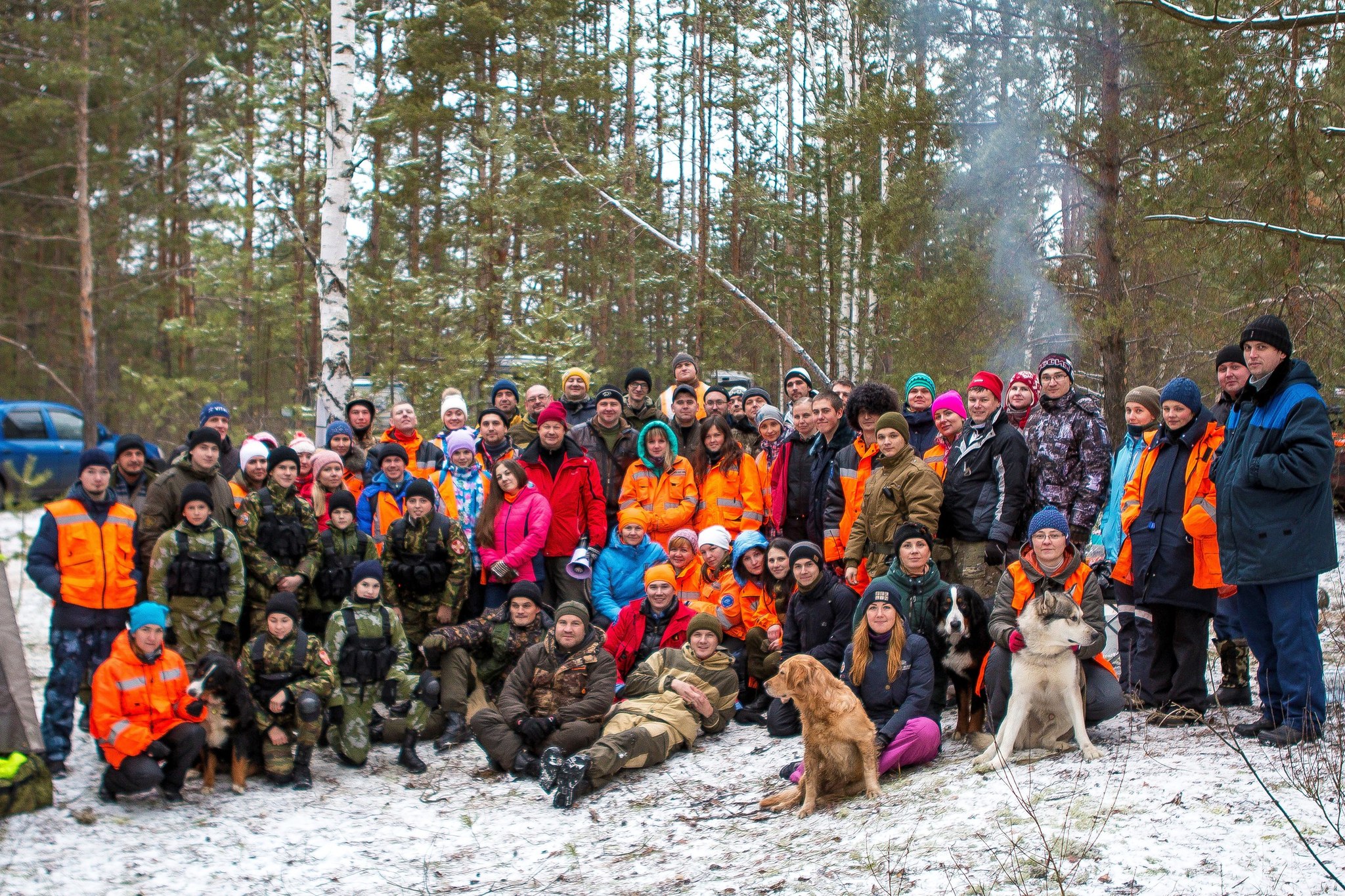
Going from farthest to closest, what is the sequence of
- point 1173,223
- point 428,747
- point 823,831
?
point 1173,223
point 428,747
point 823,831

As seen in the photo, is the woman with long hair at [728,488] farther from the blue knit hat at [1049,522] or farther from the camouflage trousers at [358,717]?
the blue knit hat at [1049,522]

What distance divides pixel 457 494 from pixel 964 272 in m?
7.29

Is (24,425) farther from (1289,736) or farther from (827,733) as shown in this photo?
(1289,736)

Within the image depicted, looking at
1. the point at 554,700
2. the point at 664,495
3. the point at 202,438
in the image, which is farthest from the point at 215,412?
the point at 554,700

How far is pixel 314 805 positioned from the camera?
6188 millimetres

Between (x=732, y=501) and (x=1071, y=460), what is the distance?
270 cm

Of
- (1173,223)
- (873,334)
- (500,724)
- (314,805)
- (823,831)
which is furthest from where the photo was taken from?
(873,334)

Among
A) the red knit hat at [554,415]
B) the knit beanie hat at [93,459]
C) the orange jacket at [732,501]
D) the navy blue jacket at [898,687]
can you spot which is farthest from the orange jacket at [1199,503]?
the knit beanie hat at [93,459]

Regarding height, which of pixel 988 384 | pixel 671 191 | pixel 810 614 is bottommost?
pixel 810 614

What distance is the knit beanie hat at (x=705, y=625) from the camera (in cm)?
692

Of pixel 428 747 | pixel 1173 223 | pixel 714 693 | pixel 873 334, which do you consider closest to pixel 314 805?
pixel 428 747

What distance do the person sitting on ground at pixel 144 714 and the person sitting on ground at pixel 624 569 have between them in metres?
2.96

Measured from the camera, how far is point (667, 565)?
7.44 metres

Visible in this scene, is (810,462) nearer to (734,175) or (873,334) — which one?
(873,334)
